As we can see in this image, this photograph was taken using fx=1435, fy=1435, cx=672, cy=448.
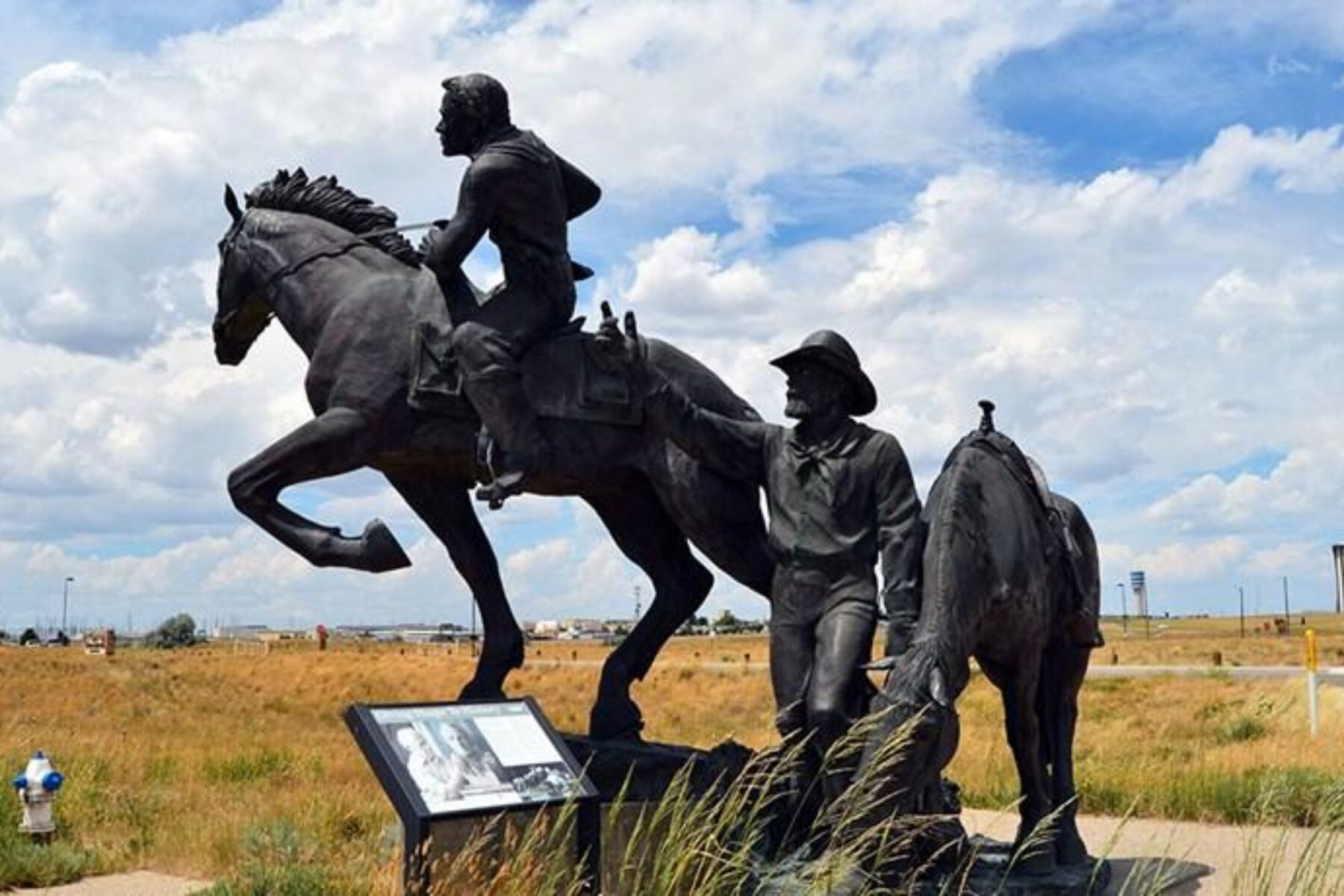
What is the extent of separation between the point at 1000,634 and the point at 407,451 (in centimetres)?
293

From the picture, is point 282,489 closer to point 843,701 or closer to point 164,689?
point 843,701

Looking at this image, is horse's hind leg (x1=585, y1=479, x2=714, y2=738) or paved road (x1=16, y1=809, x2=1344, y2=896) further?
horse's hind leg (x1=585, y1=479, x2=714, y2=738)

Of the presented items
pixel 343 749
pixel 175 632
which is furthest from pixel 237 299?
pixel 175 632

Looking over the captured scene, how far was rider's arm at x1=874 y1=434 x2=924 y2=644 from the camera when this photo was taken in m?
5.82

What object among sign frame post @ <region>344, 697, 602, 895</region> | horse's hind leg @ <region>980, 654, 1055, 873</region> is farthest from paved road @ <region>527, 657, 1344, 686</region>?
sign frame post @ <region>344, 697, 602, 895</region>

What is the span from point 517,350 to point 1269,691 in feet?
59.5

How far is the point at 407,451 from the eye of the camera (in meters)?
6.97

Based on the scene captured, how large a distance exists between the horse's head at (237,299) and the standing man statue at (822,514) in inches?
88.3

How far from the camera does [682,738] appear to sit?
15.7 m

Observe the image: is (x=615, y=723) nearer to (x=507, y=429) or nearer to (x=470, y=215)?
(x=507, y=429)

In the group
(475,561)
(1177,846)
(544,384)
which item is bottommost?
(1177,846)

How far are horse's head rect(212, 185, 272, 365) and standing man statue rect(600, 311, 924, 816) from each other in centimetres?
224

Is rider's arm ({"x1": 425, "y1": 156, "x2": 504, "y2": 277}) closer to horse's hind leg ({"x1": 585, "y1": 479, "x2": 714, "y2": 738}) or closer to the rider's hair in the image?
the rider's hair

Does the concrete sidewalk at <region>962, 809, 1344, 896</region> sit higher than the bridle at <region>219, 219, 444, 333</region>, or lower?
lower
